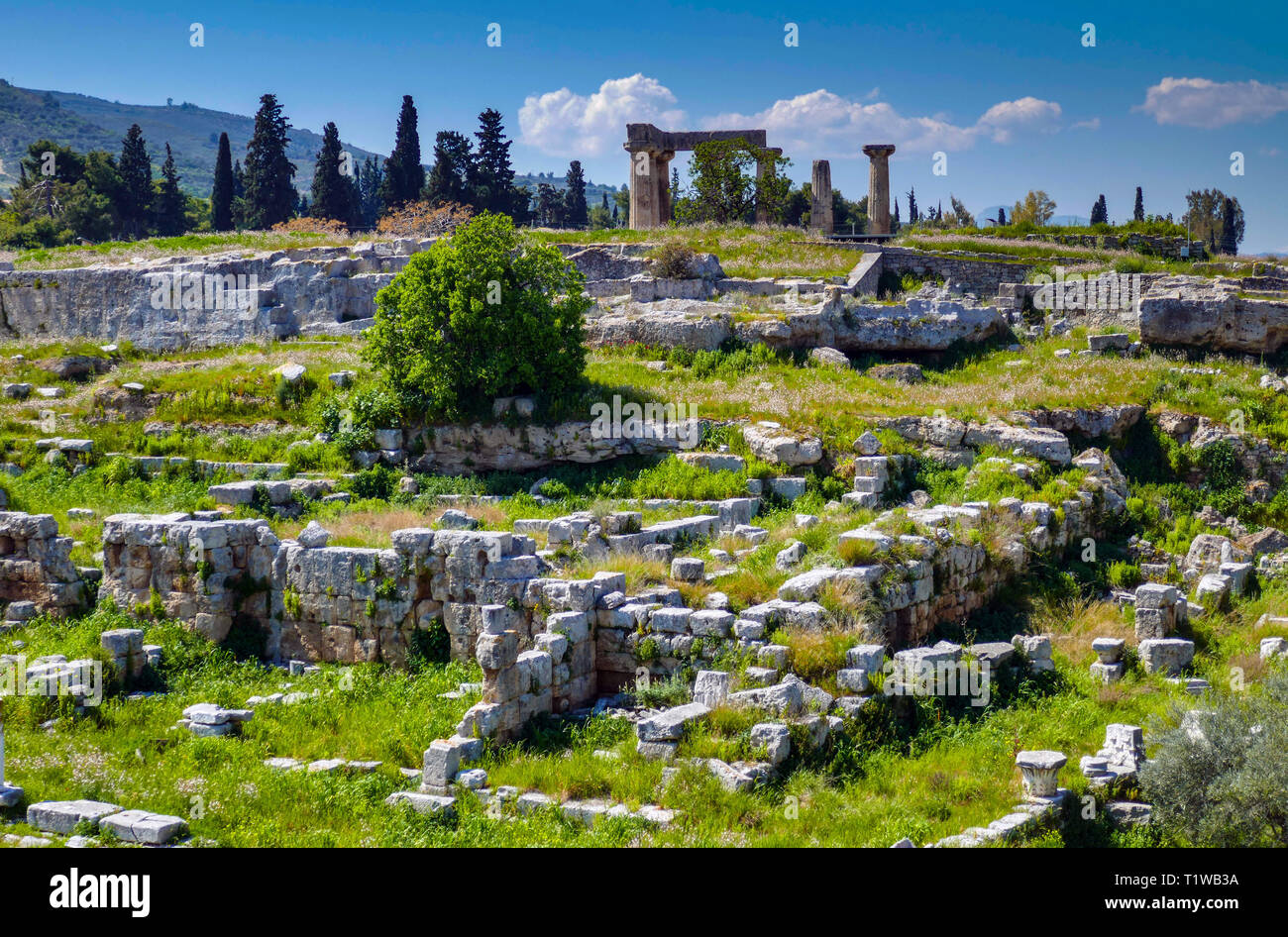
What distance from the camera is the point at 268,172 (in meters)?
59.2

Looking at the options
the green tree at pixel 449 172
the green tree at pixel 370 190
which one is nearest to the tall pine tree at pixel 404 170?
the green tree at pixel 449 172

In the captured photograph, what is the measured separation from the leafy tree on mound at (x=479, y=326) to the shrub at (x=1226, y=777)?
14.2m

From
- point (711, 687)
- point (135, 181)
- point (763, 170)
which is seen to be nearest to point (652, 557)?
point (711, 687)

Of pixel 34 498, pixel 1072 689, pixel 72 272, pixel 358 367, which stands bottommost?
pixel 1072 689

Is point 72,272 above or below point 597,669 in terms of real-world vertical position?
above

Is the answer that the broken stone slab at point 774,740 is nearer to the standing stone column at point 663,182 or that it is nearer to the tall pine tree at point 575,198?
the standing stone column at point 663,182

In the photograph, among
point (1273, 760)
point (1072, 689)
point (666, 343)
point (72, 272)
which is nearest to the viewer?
point (1273, 760)

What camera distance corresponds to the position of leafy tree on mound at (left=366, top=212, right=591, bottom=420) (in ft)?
71.6

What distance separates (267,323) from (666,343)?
13.0 metres

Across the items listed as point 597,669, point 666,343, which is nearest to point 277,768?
point 597,669

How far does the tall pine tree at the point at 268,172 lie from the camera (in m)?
59.2

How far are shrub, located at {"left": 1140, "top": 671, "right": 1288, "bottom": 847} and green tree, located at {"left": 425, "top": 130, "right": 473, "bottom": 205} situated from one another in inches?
1989

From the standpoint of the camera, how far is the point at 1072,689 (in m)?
12.9
